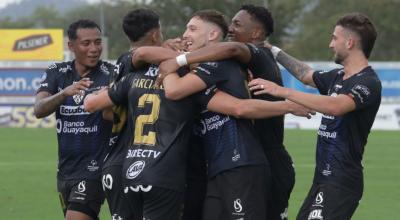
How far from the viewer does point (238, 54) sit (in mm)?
7605

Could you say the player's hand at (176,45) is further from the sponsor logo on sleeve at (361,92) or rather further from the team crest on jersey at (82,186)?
the team crest on jersey at (82,186)

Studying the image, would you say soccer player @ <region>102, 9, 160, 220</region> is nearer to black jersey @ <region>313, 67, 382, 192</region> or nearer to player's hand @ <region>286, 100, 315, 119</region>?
player's hand @ <region>286, 100, 315, 119</region>

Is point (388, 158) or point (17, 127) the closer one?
point (388, 158)

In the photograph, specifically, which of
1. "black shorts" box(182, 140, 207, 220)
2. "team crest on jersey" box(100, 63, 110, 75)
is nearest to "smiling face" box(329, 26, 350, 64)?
"black shorts" box(182, 140, 207, 220)

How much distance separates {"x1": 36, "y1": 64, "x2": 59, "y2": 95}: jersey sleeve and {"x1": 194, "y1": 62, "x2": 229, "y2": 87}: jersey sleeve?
2.35 m

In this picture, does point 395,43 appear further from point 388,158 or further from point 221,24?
point 221,24

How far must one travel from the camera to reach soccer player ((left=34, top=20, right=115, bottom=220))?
939 cm

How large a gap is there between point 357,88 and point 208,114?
119 centimetres

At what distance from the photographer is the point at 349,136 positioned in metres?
7.93

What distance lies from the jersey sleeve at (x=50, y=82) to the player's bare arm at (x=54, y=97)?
0.05m

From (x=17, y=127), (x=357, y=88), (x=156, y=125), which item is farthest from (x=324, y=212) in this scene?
(x=17, y=127)

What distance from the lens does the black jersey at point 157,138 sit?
297 inches

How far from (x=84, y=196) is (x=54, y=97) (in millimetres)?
1002

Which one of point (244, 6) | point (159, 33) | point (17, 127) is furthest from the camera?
point (17, 127)
